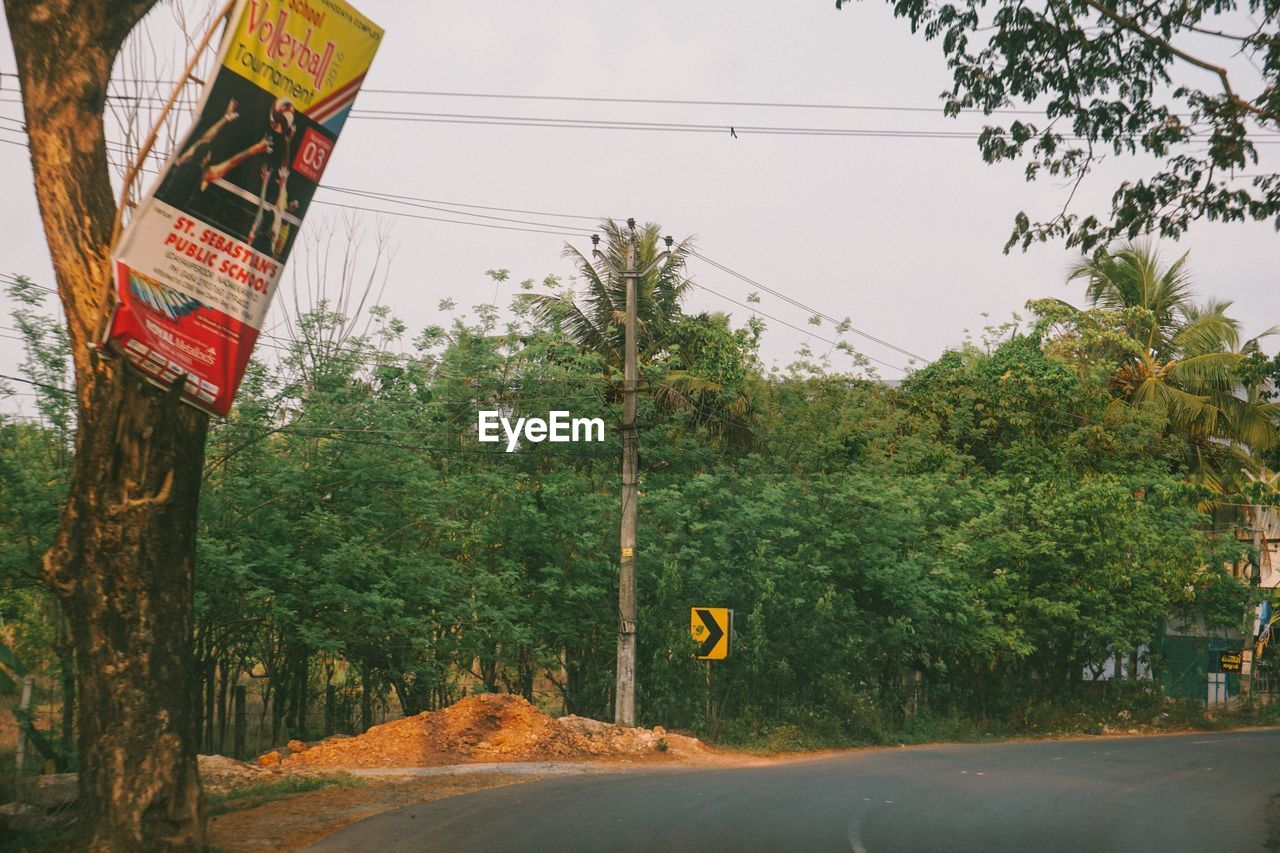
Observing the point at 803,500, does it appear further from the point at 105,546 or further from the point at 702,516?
the point at 105,546

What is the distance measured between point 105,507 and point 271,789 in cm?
639

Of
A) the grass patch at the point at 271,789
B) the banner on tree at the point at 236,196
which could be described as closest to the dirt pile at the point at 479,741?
the grass patch at the point at 271,789

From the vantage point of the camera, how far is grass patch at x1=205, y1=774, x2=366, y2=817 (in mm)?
13586

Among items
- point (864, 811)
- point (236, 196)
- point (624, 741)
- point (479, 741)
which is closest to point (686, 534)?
point (624, 741)

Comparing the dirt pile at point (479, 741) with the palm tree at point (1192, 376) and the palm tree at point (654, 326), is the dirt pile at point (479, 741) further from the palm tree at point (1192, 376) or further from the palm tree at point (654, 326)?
the palm tree at point (1192, 376)

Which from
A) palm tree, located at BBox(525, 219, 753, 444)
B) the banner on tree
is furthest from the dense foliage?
the banner on tree

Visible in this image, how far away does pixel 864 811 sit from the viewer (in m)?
14.2

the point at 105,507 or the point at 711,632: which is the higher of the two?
the point at 105,507

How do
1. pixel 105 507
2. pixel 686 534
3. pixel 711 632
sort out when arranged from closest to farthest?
pixel 105 507
pixel 711 632
pixel 686 534

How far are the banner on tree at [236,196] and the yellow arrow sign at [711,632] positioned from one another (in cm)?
1359

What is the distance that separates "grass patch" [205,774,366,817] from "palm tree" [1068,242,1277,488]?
95.8ft

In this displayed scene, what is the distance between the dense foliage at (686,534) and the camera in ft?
64.4

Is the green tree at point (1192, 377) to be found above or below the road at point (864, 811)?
above
